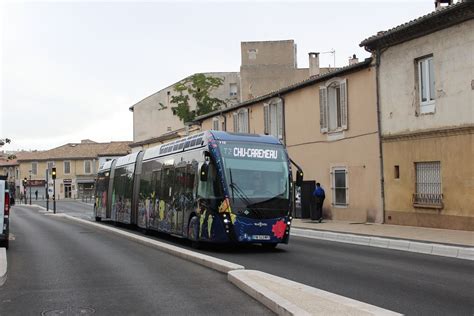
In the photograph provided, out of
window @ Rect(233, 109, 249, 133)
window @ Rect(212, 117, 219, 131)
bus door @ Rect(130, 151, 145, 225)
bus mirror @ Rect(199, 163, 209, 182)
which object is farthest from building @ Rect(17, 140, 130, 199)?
bus mirror @ Rect(199, 163, 209, 182)

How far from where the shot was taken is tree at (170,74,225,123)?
5434 centimetres

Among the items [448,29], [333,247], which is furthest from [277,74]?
[333,247]

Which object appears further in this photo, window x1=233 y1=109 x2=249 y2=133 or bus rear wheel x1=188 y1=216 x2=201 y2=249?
window x1=233 y1=109 x2=249 y2=133

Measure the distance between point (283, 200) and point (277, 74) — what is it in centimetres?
3802

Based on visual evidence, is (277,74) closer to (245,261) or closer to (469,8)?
(469,8)

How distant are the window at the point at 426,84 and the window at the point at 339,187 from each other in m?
5.65

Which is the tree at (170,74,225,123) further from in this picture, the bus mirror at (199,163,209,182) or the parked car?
the bus mirror at (199,163,209,182)

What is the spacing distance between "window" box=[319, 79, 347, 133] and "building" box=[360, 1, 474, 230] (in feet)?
11.2

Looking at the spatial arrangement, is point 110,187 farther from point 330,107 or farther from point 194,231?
point 194,231

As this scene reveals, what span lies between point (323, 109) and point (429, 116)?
23.5 ft

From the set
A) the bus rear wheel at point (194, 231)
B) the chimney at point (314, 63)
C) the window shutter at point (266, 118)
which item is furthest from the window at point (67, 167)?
the bus rear wheel at point (194, 231)

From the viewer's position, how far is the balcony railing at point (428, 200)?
1869 cm

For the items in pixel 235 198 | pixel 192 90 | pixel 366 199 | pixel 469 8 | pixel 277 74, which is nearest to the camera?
pixel 235 198

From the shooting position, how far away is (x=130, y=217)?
23.7 metres
